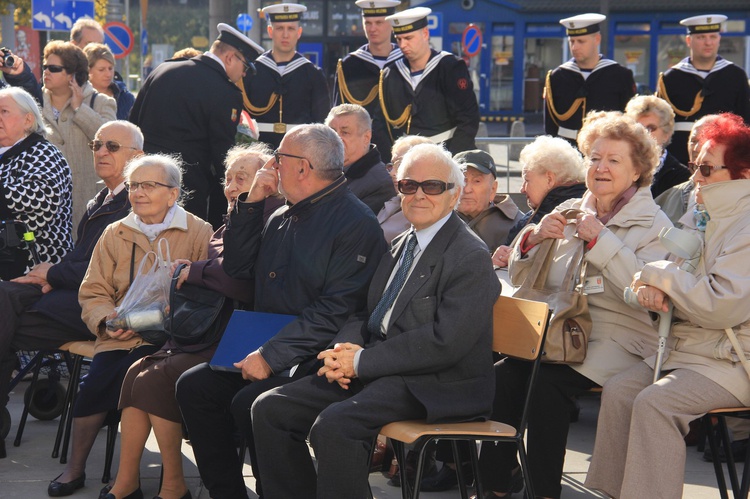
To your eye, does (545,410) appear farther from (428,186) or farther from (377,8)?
(377,8)

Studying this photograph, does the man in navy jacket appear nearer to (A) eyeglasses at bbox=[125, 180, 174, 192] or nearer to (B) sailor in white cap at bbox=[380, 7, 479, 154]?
(A) eyeglasses at bbox=[125, 180, 174, 192]

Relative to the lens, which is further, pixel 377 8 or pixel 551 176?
pixel 377 8

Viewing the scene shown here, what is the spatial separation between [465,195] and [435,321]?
4.90 ft

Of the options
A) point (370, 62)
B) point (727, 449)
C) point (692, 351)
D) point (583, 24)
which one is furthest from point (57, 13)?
point (727, 449)

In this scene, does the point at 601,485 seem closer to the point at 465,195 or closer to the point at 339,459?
the point at 339,459

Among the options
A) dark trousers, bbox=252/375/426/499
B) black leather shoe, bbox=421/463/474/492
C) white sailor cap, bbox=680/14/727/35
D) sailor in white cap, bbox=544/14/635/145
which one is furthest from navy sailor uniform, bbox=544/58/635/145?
dark trousers, bbox=252/375/426/499

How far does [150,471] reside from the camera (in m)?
5.21

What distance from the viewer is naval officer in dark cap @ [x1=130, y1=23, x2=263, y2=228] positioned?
24.0 feet

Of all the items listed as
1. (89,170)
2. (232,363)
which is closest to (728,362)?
(232,363)

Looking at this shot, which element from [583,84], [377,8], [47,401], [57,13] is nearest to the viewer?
[47,401]

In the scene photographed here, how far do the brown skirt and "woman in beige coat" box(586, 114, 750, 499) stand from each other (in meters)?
1.80

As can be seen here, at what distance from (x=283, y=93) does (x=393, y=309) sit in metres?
4.78

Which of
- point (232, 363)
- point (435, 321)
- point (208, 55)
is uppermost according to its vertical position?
point (208, 55)

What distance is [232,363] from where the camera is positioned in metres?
4.52
